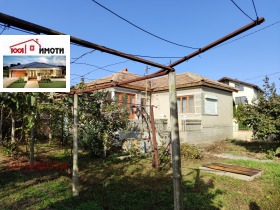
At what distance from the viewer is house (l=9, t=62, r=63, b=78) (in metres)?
3.16

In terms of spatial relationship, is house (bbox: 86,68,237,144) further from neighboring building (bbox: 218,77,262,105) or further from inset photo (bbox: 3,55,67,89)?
neighboring building (bbox: 218,77,262,105)

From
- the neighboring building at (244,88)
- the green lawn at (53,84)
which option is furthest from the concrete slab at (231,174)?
the neighboring building at (244,88)

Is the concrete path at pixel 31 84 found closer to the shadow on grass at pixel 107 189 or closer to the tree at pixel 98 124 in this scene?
the shadow on grass at pixel 107 189

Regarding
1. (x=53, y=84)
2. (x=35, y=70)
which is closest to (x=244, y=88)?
(x=53, y=84)

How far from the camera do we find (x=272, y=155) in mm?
12906

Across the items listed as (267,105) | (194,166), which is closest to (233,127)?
(267,105)

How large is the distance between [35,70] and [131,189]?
5.03 m

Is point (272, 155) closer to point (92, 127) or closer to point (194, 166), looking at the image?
point (194, 166)

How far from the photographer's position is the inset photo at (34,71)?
123 inches

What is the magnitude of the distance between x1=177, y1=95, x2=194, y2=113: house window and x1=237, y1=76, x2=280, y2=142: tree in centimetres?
462

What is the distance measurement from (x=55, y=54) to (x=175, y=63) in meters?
2.41

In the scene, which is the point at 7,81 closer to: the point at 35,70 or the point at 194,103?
the point at 35,70

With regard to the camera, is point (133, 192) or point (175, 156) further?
point (133, 192)

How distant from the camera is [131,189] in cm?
712
